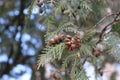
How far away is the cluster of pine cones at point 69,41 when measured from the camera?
132cm

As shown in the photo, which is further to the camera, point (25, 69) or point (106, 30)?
point (25, 69)

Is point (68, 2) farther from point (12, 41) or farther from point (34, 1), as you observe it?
point (12, 41)

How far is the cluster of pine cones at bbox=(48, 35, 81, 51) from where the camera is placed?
132 cm

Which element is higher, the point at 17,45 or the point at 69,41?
the point at 17,45

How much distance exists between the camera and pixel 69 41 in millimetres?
1328

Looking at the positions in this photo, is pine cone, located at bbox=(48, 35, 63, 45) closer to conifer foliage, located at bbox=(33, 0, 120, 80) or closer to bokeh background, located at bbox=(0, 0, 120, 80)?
conifer foliage, located at bbox=(33, 0, 120, 80)

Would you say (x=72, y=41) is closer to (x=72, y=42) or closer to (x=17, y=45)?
(x=72, y=42)

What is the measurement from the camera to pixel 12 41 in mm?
2936

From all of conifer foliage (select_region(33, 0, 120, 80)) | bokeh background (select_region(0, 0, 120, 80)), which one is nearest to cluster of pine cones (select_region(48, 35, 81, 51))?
conifer foliage (select_region(33, 0, 120, 80))

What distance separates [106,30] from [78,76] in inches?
12.7

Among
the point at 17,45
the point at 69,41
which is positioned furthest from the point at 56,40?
the point at 17,45

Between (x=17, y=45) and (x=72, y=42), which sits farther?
(x=17, y=45)

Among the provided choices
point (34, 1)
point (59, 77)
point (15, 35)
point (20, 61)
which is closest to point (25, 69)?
point (20, 61)

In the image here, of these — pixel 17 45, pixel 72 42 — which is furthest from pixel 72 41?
pixel 17 45
